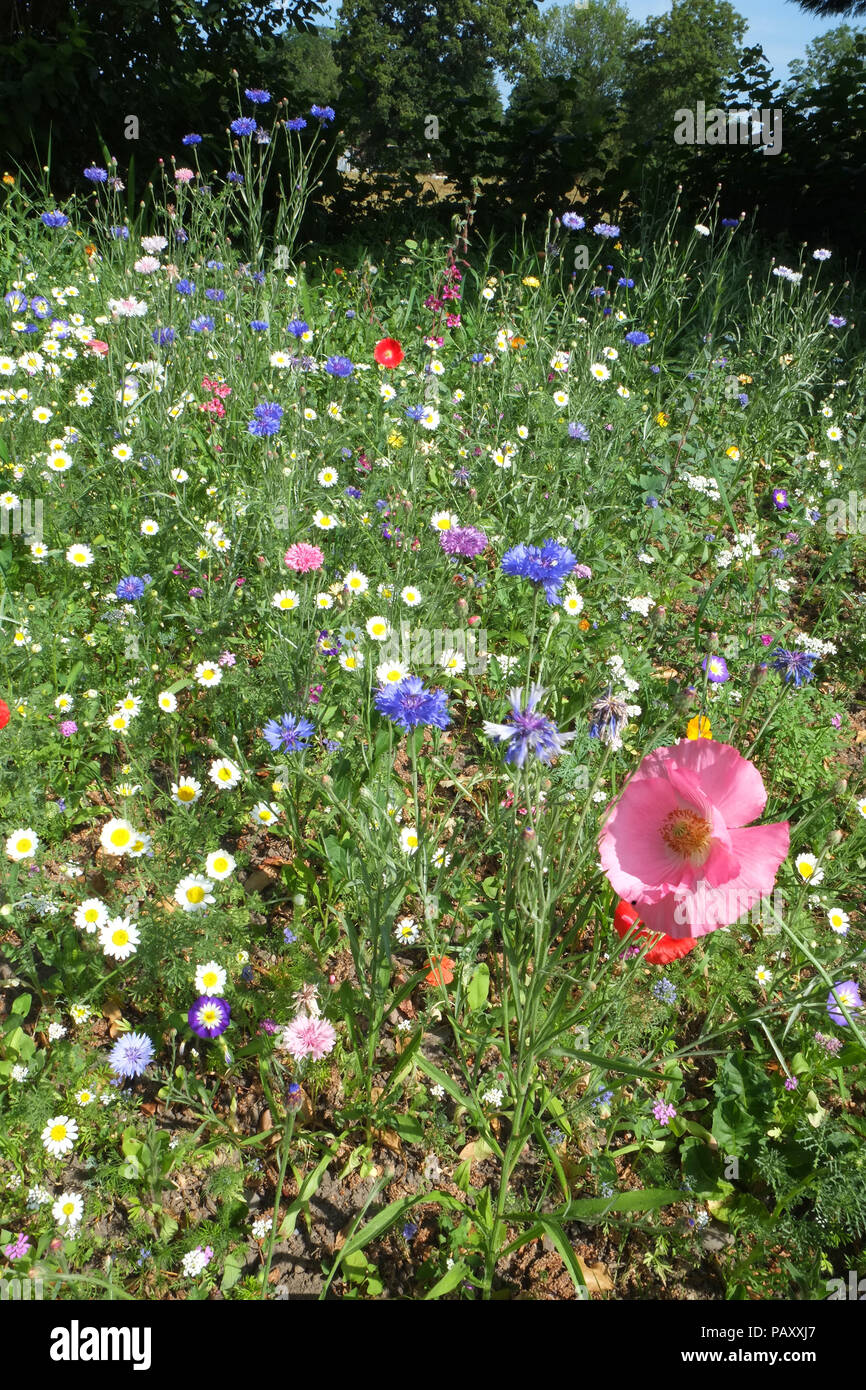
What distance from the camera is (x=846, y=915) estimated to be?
188 centimetres

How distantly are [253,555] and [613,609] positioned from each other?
111cm

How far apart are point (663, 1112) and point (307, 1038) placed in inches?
28.2

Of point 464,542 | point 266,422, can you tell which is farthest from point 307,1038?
point 266,422

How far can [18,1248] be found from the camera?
3.97 feet

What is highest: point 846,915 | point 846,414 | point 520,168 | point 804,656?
point 520,168

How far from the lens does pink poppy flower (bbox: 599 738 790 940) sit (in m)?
0.92

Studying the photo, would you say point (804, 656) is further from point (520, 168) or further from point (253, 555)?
point (520, 168)

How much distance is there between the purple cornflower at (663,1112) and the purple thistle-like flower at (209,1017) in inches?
31.0

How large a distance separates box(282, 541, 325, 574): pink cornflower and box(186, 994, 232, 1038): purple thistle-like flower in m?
0.97

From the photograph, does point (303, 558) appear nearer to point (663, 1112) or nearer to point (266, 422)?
point (266, 422)

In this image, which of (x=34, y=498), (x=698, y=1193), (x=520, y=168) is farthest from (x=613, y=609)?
(x=520, y=168)

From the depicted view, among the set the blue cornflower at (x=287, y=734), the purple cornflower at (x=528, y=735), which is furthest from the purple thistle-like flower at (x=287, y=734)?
the purple cornflower at (x=528, y=735)

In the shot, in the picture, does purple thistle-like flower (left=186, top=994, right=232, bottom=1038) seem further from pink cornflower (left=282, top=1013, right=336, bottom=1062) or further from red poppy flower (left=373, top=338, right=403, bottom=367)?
red poppy flower (left=373, top=338, right=403, bottom=367)

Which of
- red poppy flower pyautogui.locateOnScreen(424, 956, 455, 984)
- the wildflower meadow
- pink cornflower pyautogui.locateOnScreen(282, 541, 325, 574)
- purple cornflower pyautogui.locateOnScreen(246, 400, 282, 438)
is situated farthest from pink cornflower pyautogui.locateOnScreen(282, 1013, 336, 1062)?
purple cornflower pyautogui.locateOnScreen(246, 400, 282, 438)
